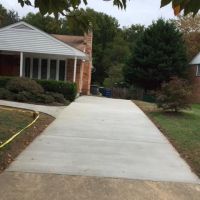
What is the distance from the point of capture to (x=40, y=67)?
93.5 ft

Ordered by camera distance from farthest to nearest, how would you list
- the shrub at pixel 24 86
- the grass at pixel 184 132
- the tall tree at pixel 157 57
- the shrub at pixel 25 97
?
the tall tree at pixel 157 57
the shrub at pixel 24 86
the shrub at pixel 25 97
the grass at pixel 184 132

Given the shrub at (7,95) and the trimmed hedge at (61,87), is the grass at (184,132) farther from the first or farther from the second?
the shrub at (7,95)

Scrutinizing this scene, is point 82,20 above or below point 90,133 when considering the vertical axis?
above

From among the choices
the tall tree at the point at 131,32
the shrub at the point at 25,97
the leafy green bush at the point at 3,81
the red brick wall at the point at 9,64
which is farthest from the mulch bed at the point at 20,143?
the tall tree at the point at 131,32

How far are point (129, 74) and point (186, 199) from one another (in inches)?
1227

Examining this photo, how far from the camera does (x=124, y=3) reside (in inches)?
121

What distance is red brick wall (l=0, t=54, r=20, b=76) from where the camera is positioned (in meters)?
28.8

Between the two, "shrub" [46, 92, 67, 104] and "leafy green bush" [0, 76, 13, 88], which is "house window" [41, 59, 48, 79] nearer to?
"leafy green bush" [0, 76, 13, 88]

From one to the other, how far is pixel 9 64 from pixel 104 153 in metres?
21.3

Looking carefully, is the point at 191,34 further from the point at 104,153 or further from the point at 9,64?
the point at 104,153

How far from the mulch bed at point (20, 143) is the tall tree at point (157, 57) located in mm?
22322

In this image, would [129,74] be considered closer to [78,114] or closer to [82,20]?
[78,114]

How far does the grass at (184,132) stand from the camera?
8966 mm

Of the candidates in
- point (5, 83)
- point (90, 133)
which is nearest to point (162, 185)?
point (90, 133)
